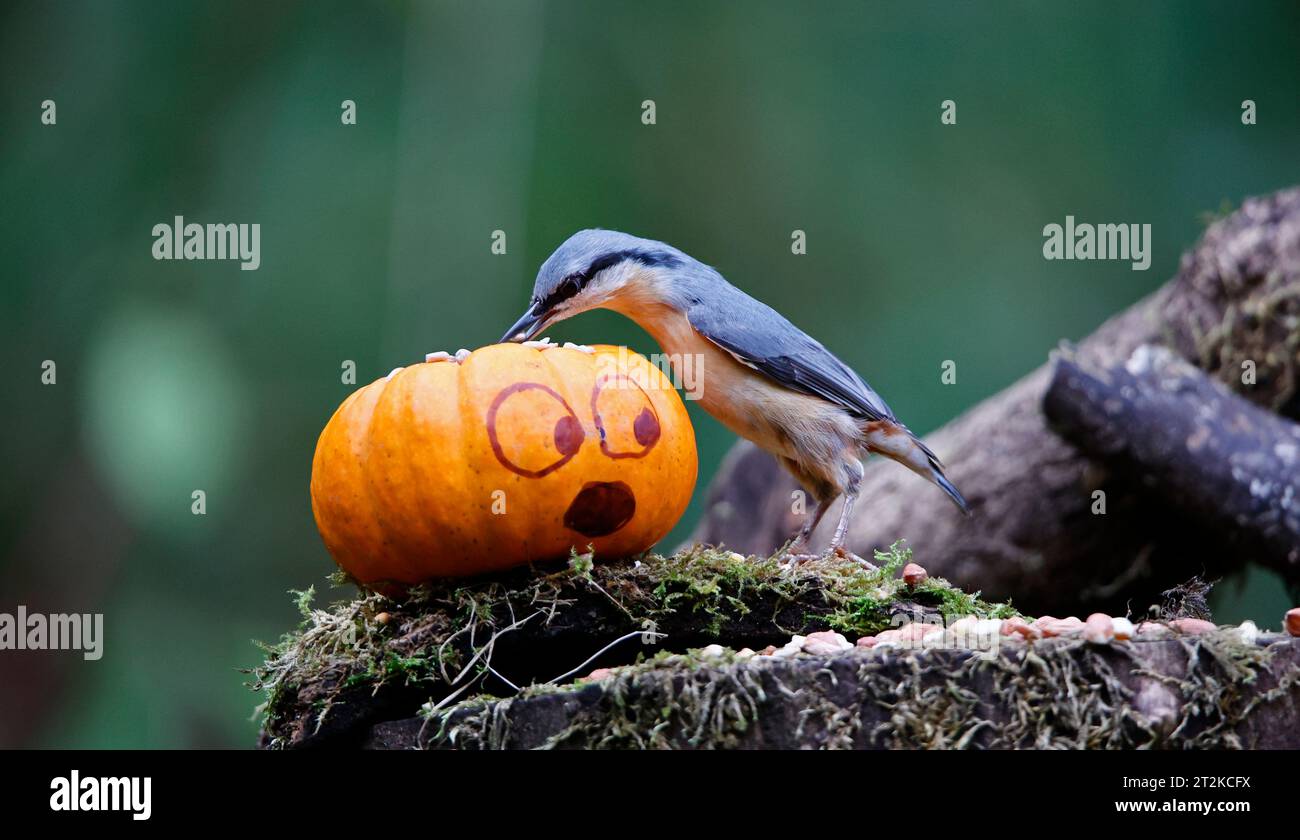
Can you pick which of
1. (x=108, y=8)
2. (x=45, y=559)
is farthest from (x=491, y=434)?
(x=108, y=8)

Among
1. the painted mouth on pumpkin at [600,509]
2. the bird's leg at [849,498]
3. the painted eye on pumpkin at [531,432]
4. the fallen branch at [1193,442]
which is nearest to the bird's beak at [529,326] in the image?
the painted eye on pumpkin at [531,432]

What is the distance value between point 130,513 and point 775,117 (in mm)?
4684

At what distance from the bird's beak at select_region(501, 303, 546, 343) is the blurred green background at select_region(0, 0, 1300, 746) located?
2.96 m

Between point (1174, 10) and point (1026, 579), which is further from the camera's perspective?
point (1174, 10)

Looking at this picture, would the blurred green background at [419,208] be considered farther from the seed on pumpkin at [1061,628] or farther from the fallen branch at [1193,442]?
the seed on pumpkin at [1061,628]

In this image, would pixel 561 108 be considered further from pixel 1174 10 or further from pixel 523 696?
pixel 523 696

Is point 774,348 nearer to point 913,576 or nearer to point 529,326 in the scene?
point 529,326

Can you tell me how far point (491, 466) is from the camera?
2.60 metres

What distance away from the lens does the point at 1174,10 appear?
24.5 ft

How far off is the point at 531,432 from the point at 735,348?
88 centimetres

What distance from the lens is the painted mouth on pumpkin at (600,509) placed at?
267 cm

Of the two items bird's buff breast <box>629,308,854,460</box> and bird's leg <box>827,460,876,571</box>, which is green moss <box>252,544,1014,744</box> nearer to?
bird's leg <box>827,460,876,571</box>

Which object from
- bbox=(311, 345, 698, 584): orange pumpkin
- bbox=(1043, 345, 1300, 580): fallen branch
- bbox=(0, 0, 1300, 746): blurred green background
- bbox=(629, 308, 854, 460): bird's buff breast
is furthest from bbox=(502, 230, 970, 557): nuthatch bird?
bbox=(0, 0, 1300, 746): blurred green background
